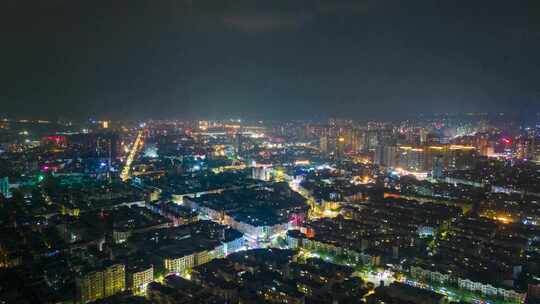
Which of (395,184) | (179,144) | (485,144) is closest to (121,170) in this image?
(179,144)

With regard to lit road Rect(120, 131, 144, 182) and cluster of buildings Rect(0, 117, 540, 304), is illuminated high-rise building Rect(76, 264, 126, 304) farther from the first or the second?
lit road Rect(120, 131, 144, 182)

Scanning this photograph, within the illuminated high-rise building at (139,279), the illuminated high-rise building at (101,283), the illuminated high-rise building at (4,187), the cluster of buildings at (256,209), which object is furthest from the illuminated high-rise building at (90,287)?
the illuminated high-rise building at (4,187)

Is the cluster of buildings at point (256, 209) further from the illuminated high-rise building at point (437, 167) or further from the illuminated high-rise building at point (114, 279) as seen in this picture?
the illuminated high-rise building at point (437, 167)

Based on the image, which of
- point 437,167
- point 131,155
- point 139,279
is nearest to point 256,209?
point 139,279

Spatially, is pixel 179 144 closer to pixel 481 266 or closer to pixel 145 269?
pixel 145 269

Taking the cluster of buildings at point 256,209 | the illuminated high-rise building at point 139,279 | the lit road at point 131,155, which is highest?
the lit road at point 131,155

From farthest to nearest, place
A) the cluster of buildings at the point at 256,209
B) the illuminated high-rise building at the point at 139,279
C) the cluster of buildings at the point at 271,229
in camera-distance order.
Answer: the cluster of buildings at the point at 256,209 → the illuminated high-rise building at the point at 139,279 → the cluster of buildings at the point at 271,229

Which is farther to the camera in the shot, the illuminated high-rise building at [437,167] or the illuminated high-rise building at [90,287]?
the illuminated high-rise building at [437,167]

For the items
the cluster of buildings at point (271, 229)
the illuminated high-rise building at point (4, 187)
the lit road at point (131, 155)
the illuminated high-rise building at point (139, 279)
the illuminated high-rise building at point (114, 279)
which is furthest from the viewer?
the lit road at point (131, 155)

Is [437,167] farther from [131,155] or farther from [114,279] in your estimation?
[131,155]
